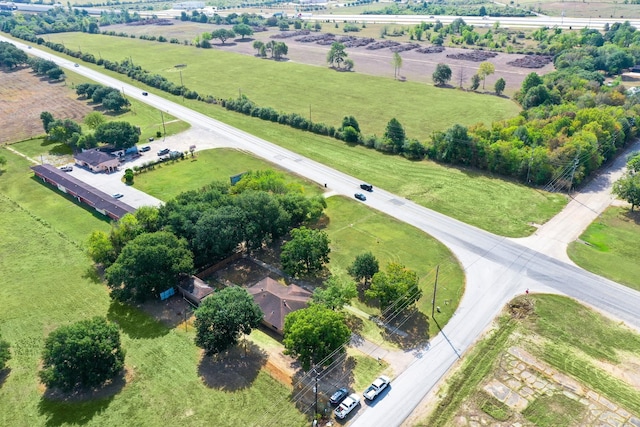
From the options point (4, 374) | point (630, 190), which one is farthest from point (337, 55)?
point (4, 374)

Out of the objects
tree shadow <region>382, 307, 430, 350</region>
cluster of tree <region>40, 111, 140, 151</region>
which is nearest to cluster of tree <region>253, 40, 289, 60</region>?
cluster of tree <region>40, 111, 140, 151</region>

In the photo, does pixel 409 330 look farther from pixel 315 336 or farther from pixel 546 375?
pixel 546 375

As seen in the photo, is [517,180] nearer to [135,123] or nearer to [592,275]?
[592,275]

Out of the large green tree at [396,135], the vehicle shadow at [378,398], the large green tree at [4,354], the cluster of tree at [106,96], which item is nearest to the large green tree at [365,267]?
the vehicle shadow at [378,398]

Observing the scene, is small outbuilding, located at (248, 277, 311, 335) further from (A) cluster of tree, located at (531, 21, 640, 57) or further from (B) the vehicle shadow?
(A) cluster of tree, located at (531, 21, 640, 57)

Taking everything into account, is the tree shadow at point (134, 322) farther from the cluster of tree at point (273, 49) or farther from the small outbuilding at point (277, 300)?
the cluster of tree at point (273, 49)

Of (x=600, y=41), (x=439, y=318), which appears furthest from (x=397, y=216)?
(x=600, y=41)
